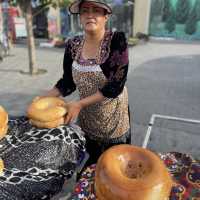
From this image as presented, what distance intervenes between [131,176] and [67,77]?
1031 millimetres

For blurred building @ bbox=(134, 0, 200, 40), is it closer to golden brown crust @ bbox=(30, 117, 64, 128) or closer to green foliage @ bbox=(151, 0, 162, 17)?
green foliage @ bbox=(151, 0, 162, 17)

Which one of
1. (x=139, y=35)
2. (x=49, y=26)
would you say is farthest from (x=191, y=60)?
(x=49, y=26)

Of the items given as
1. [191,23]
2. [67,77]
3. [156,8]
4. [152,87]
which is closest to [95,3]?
[67,77]

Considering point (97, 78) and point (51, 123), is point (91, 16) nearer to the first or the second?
point (97, 78)

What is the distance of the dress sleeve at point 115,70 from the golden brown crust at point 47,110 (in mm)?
287

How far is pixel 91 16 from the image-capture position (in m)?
1.61

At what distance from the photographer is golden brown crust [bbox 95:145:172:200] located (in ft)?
3.47

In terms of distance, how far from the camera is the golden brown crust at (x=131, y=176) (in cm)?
106

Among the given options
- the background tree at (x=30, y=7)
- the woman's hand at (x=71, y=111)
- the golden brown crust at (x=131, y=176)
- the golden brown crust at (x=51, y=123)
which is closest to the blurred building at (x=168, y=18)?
the background tree at (x=30, y=7)

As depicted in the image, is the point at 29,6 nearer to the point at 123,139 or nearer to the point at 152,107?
the point at 152,107

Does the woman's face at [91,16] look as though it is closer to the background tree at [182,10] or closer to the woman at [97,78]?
the woman at [97,78]

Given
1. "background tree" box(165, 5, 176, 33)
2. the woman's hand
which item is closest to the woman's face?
the woman's hand

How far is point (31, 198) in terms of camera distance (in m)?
1.26

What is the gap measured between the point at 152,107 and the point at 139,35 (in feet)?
24.4
